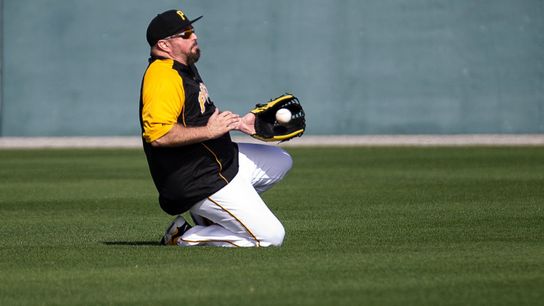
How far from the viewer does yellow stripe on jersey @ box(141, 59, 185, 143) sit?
8203 mm

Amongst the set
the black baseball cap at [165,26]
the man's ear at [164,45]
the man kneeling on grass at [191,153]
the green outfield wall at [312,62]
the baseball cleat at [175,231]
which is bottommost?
the green outfield wall at [312,62]

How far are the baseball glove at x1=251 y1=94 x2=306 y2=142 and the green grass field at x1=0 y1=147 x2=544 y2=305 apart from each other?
0.77 metres

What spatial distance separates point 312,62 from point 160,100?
16.8 m

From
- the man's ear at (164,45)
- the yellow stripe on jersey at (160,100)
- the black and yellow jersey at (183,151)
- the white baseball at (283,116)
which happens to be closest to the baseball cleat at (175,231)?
the black and yellow jersey at (183,151)

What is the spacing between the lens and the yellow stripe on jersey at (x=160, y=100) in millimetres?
8203

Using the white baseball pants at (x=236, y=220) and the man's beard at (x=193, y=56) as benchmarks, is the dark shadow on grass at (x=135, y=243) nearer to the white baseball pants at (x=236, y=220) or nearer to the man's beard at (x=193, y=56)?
the white baseball pants at (x=236, y=220)

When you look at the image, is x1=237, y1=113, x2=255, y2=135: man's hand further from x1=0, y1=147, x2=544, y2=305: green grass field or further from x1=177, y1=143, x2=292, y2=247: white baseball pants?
x1=0, y1=147, x2=544, y2=305: green grass field

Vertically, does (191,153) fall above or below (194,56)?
below

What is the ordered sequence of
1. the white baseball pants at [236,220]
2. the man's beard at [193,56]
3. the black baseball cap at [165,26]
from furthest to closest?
1. the man's beard at [193,56]
2. the black baseball cap at [165,26]
3. the white baseball pants at [236,220]

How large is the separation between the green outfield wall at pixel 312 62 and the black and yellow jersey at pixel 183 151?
53.1ft

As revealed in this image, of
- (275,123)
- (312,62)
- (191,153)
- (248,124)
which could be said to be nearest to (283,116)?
(275,123)

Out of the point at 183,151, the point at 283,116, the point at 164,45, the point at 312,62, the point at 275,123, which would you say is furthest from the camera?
the point at 312,62

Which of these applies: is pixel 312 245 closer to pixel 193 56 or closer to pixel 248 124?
pixel 248 124

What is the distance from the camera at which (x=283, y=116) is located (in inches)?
358
